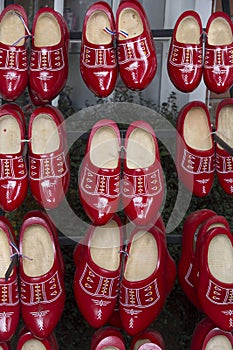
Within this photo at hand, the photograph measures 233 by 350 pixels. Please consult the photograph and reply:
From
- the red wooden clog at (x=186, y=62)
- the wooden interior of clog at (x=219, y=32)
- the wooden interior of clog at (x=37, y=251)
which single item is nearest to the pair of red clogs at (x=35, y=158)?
the wooden interior of clog at (x=37, y=251)

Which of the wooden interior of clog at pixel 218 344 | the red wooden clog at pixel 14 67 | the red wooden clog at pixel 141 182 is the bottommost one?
the wooden interior of clog at pixel 218 344

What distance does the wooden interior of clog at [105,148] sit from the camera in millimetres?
1764

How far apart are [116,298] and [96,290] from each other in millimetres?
62

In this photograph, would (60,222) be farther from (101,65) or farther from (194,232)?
(101,65)

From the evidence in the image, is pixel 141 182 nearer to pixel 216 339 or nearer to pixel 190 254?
pixel 190 254

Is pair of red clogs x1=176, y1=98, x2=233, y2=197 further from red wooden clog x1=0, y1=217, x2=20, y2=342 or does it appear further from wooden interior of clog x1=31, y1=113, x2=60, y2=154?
red wooden clog x1=0, y1=217, x2=20, y2=342

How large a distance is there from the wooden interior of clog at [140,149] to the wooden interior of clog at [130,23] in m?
0.25

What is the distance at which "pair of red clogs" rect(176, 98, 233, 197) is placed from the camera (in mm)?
1812

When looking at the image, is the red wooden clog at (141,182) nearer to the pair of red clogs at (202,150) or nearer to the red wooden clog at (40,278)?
the pair of red clogs at (202,150)

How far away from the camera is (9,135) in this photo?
1.81 metres

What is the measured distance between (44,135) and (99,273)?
38 cm

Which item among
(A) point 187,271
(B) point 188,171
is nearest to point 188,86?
(B) point 188,171

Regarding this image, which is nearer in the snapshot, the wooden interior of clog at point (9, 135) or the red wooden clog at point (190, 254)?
the wooden interior of clog at point (9, 135)

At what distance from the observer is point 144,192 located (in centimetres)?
171
